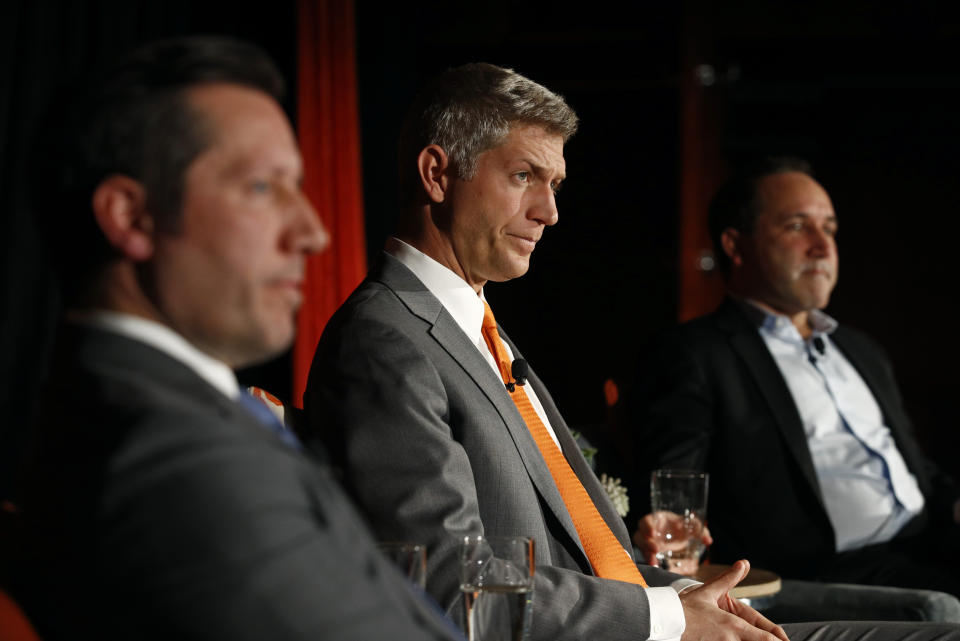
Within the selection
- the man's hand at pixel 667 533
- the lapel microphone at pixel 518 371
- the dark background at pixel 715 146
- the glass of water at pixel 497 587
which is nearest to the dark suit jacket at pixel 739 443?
the man's hand at pixel 667 533

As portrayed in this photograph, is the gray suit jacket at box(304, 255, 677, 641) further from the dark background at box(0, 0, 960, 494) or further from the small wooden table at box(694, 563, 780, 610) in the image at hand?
the dark background at box(0, 0, 960, 494)

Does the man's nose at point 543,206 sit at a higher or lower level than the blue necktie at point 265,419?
higher

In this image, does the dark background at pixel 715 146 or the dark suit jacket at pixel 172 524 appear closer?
the dark suit jacket at pixel 172 524

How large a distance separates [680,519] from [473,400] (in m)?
0.70

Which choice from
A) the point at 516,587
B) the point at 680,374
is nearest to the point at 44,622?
the point at 516,587

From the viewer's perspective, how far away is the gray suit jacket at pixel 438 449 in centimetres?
159

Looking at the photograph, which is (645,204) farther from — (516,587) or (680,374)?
(516,587)

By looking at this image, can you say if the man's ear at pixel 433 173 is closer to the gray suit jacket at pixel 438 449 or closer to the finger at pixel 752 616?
the gray suit jacket at pixel 438 449

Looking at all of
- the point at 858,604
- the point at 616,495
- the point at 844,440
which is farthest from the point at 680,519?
the point at 844,440

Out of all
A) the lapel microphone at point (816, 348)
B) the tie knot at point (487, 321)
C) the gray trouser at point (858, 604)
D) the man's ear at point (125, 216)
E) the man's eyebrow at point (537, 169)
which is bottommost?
the gray trouser at point (858, 604)

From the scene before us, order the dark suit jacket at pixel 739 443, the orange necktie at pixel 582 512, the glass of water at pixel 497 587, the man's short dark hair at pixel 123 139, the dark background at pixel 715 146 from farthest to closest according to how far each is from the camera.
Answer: the dark background at pixel 715 146 < the dark suit jacket at pixel 739 443 < the orange necktie at pixel 582 512 < the glass of water at pixel 497 587 < the man's short dark hair at pixel 123 139

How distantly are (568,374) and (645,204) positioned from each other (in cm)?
102

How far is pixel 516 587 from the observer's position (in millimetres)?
1328

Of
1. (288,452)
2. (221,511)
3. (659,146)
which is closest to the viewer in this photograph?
(221,511)
